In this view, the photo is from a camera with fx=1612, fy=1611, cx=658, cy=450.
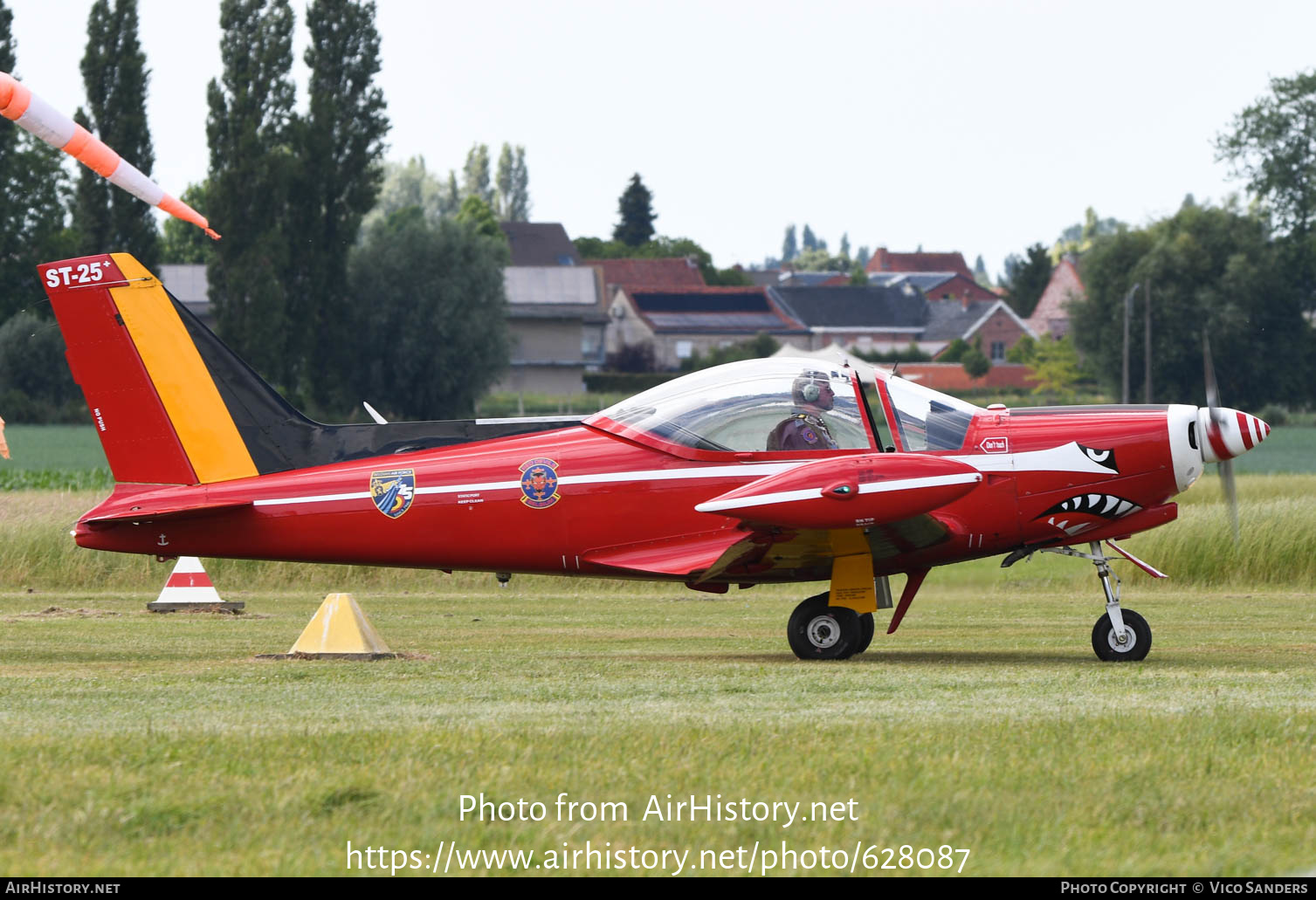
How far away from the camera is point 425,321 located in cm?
7325

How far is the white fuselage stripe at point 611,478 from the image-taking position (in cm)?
1202

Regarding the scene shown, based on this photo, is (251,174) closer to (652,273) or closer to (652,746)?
(652,746)

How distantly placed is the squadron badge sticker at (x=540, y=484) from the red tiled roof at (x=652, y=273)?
134006 mm

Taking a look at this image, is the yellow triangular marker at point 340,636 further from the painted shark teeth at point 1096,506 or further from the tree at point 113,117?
the tree at point 113,117

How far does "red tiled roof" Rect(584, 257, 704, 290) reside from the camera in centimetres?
14656

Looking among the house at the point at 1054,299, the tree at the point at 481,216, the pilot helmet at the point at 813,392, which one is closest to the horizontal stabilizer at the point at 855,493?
the pilot helmet at the point at 813,392

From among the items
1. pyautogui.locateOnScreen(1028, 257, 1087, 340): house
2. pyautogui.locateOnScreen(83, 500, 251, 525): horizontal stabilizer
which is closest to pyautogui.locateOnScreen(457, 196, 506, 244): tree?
pyautogui.locateOnScreen(1028, 257, 1087, 340): house

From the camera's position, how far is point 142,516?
12.5 metres

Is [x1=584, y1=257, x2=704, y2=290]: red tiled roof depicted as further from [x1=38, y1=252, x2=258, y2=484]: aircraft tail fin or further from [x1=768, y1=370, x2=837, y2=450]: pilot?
[x1=768, y1=370, x2=837, y2=450]: pilot

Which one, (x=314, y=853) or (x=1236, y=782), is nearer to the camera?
(x=314, y=853)

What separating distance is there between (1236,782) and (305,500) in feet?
25.9

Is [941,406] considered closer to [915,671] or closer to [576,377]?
[915,671]

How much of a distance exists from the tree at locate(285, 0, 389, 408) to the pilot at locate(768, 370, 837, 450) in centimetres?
5462

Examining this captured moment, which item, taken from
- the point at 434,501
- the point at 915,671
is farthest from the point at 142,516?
the point at 915,671
